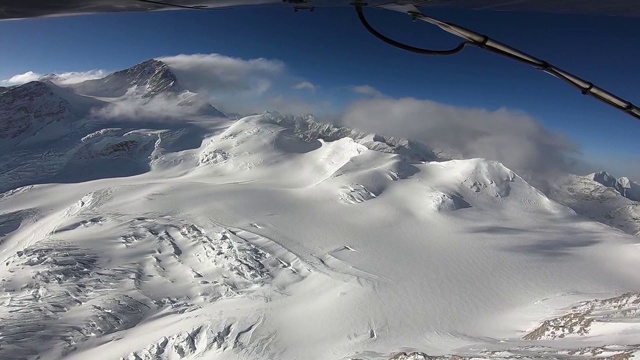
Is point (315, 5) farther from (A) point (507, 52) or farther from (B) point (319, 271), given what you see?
(B) point (319, 271)

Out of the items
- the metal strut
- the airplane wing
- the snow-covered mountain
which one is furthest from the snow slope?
the airplane wing

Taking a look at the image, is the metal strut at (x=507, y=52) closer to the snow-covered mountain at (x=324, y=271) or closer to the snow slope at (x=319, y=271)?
the snow-covered mountain at (x=324, y=271)

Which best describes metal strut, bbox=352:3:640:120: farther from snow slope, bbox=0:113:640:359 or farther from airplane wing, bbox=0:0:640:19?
snow slope, bbox=0:113:640:359

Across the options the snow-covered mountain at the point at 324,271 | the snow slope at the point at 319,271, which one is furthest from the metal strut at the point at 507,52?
the snow slope at the point at 319,271

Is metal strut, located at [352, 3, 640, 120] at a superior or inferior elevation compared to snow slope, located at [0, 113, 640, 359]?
superior

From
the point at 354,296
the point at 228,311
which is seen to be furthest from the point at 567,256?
the point at 228,311

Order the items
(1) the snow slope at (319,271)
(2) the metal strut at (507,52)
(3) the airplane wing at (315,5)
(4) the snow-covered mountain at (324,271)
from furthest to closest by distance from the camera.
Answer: (1) the snow slope at (319,271) → (4) the snow-covered mountain at (324,271) → (2) the metal strut at (507,52) → (3) the airplane wing at (315,5)

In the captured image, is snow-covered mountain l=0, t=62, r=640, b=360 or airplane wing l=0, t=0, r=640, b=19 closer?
airplane wing l=0, t=0, r=640, b=19
